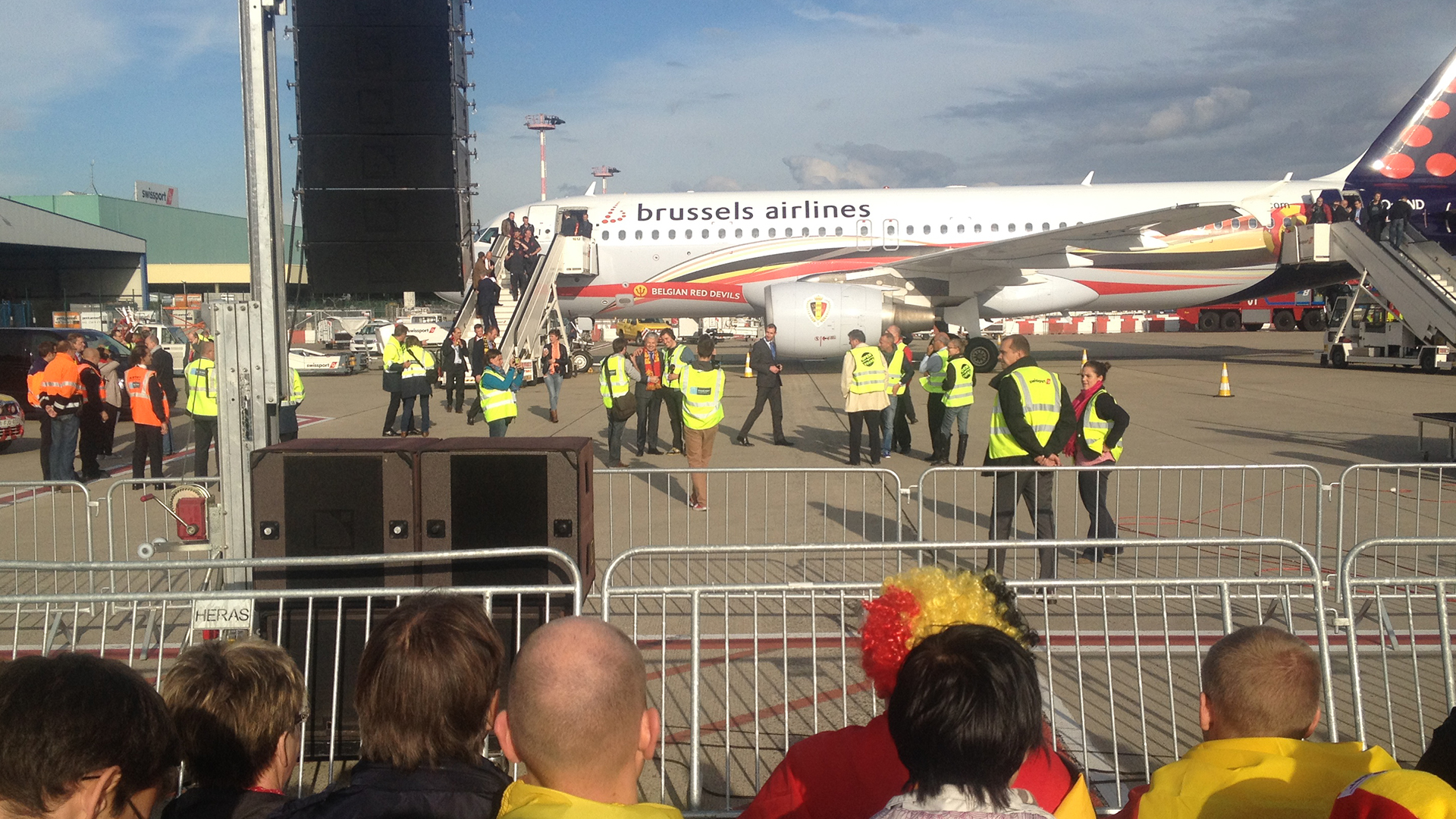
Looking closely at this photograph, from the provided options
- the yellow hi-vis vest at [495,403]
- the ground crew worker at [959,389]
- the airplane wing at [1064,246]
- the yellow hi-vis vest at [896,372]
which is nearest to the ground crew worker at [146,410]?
the yellow hi-vis vest at [495,403]

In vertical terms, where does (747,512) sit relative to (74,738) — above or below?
below

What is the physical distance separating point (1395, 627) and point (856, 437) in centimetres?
612

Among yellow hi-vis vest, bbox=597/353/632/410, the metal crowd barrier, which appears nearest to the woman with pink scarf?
the metal crowd barrier

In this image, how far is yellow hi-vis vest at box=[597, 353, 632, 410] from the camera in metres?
11.4

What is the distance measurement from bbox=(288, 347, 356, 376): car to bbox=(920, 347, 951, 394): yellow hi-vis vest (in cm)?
1948

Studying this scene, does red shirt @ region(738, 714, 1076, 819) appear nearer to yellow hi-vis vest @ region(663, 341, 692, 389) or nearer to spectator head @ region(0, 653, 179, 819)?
spectator head @ region(0, 653, 179, 819)

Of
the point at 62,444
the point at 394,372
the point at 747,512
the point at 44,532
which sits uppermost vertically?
the point at 394,372

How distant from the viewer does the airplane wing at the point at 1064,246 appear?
19469 millimetres

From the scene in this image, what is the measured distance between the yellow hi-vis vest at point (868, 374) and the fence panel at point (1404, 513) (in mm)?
4537

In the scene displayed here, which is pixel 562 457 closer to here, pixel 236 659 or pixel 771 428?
pixel 236 659

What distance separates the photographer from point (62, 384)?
34.5ft

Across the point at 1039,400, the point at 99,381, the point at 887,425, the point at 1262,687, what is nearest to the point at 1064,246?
the point at 887,425

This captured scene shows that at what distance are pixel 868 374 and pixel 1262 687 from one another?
8.87 meters

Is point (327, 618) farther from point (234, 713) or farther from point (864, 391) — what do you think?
point (864, 391)
